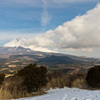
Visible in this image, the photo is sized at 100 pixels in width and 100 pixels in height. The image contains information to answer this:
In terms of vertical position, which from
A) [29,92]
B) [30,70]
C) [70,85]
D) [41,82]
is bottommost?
[70,85]

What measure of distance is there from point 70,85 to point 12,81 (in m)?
9.87

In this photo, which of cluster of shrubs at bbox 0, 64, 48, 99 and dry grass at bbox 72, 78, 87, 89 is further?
dry grass at bbox 72, 78, 87, 89

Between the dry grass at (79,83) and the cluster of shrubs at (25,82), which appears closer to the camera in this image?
the cluster of shrubs at (25,82)

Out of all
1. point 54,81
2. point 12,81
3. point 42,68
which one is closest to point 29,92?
point 12,81

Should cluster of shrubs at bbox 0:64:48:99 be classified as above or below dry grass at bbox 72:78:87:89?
above

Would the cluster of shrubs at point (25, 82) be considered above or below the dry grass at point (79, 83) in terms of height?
above

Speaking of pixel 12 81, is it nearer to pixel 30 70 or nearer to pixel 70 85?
pixel 30 70

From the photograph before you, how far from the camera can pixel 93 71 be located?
14.9 metres

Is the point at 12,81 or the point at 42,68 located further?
the point at 42,68

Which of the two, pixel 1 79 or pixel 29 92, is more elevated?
pixel 1 79

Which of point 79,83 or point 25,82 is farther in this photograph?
point 79,83

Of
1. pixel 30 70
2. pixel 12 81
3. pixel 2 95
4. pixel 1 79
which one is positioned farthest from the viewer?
pixel 30 70

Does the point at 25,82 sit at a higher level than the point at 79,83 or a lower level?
higher

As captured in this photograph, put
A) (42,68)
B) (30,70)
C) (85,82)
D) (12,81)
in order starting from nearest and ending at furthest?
1. (12,81)
2. (30,70)
3. (42,68)
4. (85,82)
